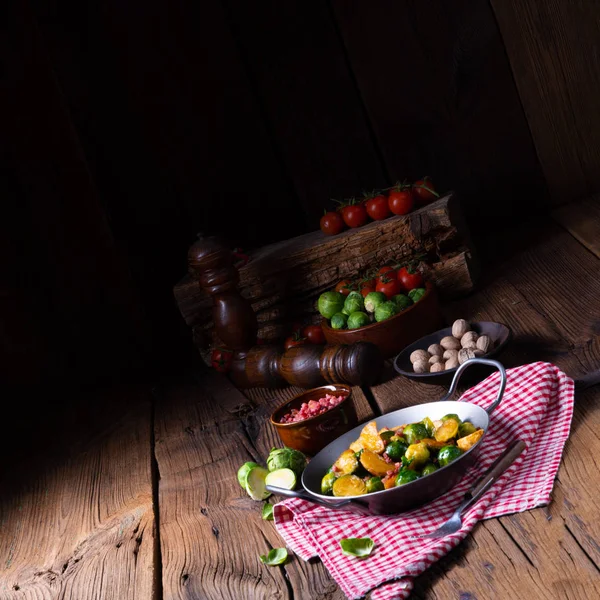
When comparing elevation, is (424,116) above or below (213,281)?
above

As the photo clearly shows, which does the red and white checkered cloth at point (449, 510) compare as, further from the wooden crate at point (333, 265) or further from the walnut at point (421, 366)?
the wooden crate at point (333, 265)

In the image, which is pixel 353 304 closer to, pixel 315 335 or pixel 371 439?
pixel 315 335

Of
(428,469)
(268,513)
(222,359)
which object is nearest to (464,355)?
(428,469)

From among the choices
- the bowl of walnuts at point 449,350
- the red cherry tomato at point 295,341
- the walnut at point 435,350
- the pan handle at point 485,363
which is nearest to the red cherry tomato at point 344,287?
the red cherry tomato at point 295,341

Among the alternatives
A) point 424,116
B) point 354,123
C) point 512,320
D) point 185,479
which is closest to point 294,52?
point 354,123

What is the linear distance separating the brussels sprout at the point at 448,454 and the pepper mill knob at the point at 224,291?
Answer: 5.09 feet

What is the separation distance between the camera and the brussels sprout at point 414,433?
202cm

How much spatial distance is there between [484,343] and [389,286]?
72cm

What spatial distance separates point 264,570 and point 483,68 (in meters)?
2.91

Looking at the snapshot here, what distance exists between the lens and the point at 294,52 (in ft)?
12.8

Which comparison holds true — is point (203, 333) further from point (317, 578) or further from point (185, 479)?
point (317, 578)

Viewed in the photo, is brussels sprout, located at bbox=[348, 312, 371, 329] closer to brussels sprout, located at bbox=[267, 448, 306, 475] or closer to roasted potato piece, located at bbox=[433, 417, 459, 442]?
brussels sprout, located at bbox=[267, 448, 306, 475]

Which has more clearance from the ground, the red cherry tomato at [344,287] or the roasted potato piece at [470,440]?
the red cherry tomato at [344,287]

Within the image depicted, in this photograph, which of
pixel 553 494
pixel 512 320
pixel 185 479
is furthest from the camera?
pixel 512 320
